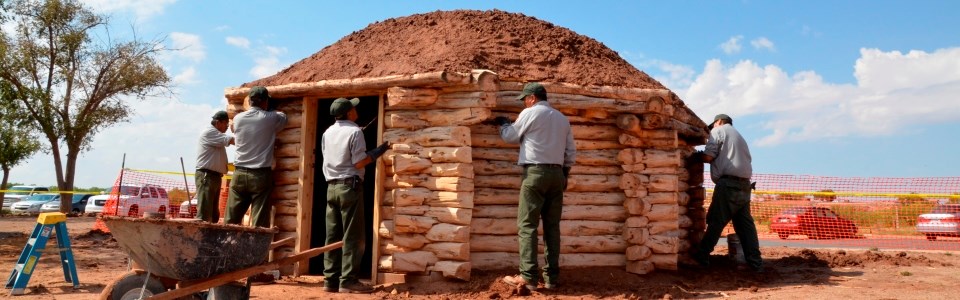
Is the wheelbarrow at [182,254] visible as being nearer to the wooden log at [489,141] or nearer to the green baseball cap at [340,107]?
the green baseball cap at [340,107]

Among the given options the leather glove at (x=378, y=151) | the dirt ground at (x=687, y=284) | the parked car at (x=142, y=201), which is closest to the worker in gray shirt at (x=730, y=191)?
the dirt ground at (x=687, y=284)

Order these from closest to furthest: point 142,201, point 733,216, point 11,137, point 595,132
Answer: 1. point 595,132
2. point 733,216
3. point 142,201
4. point 11,137

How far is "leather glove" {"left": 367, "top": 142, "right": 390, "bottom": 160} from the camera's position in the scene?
6.36 metres

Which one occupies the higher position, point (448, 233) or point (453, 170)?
point (453, 170)

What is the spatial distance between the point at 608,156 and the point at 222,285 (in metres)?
4.10

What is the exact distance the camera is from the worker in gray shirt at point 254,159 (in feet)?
22.4

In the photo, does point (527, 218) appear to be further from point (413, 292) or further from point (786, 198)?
point (786, 198)

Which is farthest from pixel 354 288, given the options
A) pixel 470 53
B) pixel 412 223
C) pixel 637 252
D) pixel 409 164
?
pixel 637 252

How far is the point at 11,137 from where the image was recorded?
22.3 metres

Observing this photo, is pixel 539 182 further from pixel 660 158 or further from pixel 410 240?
pixel 660 158

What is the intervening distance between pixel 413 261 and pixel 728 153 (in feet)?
12.8

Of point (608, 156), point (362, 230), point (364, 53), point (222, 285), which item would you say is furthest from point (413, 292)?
point (364, 53)

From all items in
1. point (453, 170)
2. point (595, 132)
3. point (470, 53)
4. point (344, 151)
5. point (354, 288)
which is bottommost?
point (354, 288)

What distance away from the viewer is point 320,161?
7770 millimetres
